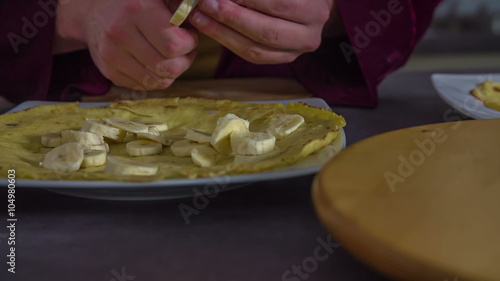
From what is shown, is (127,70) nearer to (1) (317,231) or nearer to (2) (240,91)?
(2) (240,91)

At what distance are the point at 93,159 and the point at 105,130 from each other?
10cm

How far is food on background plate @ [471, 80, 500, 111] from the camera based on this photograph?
0.99 meters

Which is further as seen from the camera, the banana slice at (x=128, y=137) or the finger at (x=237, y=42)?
the finger at (x=237, y=42)

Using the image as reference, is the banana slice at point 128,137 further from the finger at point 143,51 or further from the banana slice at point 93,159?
the finger at point 143,51

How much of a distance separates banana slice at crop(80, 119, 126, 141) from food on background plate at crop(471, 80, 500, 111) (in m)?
0.56

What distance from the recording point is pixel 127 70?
1.14 metres

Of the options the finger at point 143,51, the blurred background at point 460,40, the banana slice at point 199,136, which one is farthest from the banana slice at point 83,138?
the blurred background at point 460,40

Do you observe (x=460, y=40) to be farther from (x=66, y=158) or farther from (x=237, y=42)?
(x=66, y=158)

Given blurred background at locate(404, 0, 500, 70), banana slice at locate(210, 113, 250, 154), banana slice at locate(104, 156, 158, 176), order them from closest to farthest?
1. banana slice at locate(104, 156, 158, 176)
2. banana slice at locate(210, 113, 250, 154)
3. blurred background at locate(404, 0, 500, 70)

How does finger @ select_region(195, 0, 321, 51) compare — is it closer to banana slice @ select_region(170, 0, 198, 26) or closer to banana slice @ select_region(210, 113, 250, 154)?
banana slice @ select_region(170, 0, 198, 26)

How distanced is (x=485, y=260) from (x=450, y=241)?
0.03 meters

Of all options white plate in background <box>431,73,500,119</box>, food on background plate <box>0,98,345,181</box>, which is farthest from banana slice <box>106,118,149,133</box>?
white plate in background <box>431,73,500,119</box>

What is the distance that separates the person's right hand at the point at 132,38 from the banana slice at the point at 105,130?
253 millimetres

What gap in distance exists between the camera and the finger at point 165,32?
3.33 ft
